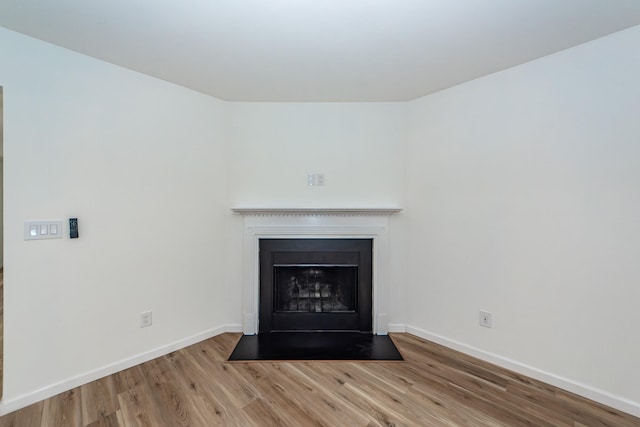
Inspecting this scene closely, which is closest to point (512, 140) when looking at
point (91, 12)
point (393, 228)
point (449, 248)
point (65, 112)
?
point (449, 248)

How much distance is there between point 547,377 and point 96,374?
317 centimetres

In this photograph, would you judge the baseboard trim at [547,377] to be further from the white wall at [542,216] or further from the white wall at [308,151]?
the white wall at [308,151]

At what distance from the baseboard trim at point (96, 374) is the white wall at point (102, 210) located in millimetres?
→ 17

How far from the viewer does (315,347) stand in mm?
2346

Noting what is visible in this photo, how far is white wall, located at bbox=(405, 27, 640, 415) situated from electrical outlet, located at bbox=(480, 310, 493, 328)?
0.04 metres

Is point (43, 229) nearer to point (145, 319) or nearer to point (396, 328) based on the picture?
point (145, 319)

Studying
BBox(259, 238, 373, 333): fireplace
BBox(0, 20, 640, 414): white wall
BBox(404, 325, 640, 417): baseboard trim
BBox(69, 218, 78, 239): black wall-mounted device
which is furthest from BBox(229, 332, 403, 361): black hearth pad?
BBox(69, 218, 78, 239): black wall-mounted device

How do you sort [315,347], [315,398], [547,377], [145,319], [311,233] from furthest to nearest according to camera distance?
[311,233], [315,347], [145,319], [547,377], [315,398]

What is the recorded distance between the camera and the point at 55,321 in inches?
69.4

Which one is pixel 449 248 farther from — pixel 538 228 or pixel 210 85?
pixel 210 85

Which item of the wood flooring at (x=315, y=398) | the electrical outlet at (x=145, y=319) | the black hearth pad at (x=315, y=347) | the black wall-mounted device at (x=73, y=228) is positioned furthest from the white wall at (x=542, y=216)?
the black wall-mounted device at (x=73, y=228)

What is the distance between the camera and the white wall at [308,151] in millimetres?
2643

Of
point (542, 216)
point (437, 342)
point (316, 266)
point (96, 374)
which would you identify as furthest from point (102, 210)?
point (542, 216)

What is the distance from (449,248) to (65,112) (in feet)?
10.1
